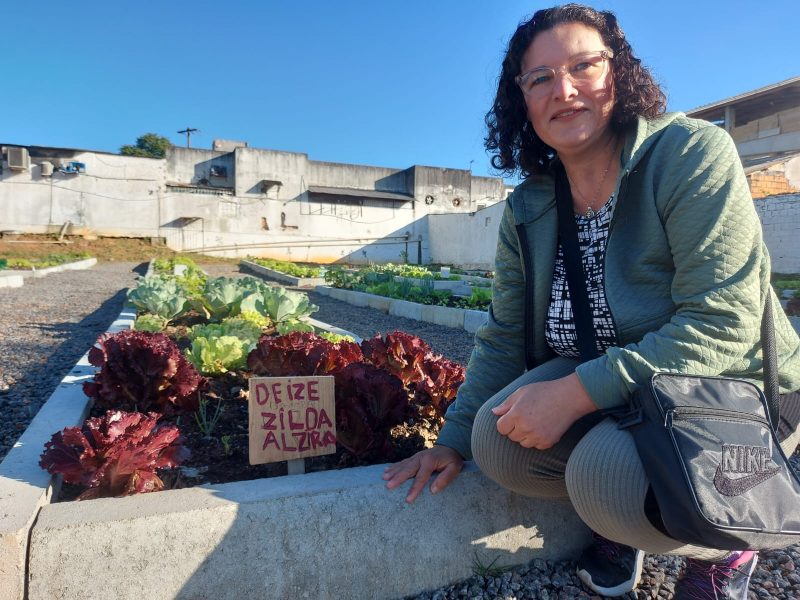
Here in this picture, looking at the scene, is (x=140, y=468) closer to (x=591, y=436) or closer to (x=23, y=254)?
(x=591, y=436)

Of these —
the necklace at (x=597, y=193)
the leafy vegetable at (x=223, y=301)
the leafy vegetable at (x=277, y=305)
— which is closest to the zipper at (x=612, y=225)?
the necklace at (x=597, y=193)

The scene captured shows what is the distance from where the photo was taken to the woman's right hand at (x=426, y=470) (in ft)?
4.79

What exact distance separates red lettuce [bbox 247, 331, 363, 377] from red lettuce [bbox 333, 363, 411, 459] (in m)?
0.30

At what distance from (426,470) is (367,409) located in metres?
0.39

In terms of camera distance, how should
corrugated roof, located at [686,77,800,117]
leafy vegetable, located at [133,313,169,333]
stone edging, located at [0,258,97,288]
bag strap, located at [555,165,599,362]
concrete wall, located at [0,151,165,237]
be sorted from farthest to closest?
concrete wall, located at [0,151,165,237] → corrugated roof, located at [686,77,800,117] → stone edging, located at [0,258,97,288] → leafy vegetable, located at [133,313,169,333] → bag strap, located at [555,165,599,362]

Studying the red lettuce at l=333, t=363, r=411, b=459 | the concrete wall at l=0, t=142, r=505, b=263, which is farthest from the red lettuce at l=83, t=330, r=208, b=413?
the concrete wall at l=0, t=142, r=505, b=263

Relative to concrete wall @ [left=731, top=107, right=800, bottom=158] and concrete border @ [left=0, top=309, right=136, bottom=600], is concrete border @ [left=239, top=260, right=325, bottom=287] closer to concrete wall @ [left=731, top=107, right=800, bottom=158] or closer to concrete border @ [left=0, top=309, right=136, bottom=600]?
concrete border @ [left=0, top=309, right=136, bottom=600]

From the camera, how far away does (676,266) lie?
1267 mm

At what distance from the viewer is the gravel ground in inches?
58.7

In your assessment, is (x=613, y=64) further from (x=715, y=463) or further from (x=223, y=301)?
(x=223, y=301)

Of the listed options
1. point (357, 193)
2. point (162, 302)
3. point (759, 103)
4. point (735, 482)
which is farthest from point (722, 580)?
point (357, 193)

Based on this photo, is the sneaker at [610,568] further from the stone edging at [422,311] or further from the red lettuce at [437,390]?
the stone edging at [422,311]

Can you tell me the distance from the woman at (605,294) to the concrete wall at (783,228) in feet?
37.3

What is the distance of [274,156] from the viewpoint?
2759cm
